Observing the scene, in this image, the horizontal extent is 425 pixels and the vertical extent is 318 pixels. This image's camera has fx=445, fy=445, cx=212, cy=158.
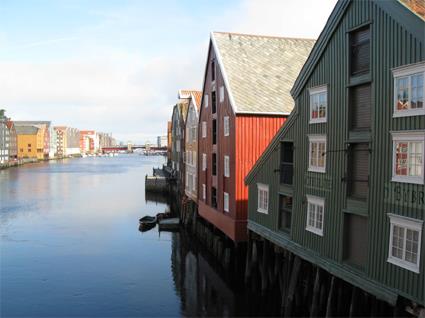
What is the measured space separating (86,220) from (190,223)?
13111 millimetres

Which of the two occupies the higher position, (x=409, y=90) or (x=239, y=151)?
(x=409, y=90)

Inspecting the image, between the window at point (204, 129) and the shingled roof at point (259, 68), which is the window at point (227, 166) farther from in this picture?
the window at point (204, 129)

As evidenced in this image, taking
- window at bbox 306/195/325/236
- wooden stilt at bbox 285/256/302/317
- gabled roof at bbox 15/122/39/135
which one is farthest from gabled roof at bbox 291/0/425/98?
gabled roof at bbox 15/122/39/135

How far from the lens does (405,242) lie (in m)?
12.5

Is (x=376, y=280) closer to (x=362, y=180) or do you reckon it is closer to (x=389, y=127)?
(x=362, y=180)

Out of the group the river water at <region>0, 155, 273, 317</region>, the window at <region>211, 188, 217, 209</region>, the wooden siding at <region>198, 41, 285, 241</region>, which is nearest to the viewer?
the river water at <region>0, 155, 273, 317</region>

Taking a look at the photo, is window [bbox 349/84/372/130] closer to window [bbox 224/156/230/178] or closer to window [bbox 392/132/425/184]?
window [bbox 392/132/425/184]

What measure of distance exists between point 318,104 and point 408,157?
17.1 ft

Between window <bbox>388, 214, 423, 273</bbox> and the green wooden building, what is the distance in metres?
0.03

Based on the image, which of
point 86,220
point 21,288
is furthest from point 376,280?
point 86,220

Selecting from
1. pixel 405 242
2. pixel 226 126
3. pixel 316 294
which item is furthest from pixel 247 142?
pixel 405 242

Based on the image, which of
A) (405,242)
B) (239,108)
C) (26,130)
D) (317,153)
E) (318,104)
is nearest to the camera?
(405,242)

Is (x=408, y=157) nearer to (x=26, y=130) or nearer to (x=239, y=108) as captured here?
(x=239, y=108)

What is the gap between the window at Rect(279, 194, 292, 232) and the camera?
68.5ft
